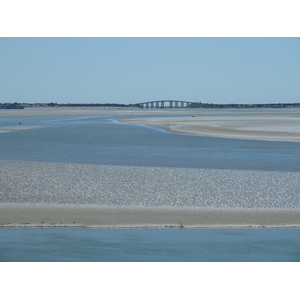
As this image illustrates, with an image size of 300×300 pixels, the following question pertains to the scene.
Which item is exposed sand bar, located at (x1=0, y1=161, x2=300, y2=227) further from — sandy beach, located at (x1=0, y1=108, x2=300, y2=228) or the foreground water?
the foreground water

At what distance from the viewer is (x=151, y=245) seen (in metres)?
10.5

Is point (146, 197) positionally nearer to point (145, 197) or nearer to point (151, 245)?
point (145, 197)

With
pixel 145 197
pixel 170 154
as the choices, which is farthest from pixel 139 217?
pixel 170 154

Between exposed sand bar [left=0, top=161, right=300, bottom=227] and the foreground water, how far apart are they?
47cm

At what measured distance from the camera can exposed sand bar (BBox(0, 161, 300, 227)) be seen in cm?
1217

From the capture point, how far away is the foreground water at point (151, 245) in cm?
979

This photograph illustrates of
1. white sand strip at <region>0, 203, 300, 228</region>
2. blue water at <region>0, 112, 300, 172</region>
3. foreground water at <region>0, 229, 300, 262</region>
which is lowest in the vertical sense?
foreground water at <region>0, 229, 300, 262</region>

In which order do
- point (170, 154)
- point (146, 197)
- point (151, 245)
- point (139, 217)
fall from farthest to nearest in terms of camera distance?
point (170, 154) < point (146, 197) < point (139, 217) < point (151, 245)

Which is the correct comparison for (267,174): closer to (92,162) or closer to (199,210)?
(199,210)

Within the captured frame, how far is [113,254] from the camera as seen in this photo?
995cm

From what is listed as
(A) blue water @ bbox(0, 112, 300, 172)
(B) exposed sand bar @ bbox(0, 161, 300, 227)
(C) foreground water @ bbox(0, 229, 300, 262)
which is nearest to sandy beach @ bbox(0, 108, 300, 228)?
(B) exposed sand bar @ bbox(0, 161, 300, 227)

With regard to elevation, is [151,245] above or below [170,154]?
below

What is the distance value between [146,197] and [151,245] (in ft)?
11.7

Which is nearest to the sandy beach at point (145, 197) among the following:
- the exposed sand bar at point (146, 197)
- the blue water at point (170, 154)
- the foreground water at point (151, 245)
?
the exposed sand bar at point (146, 197)
